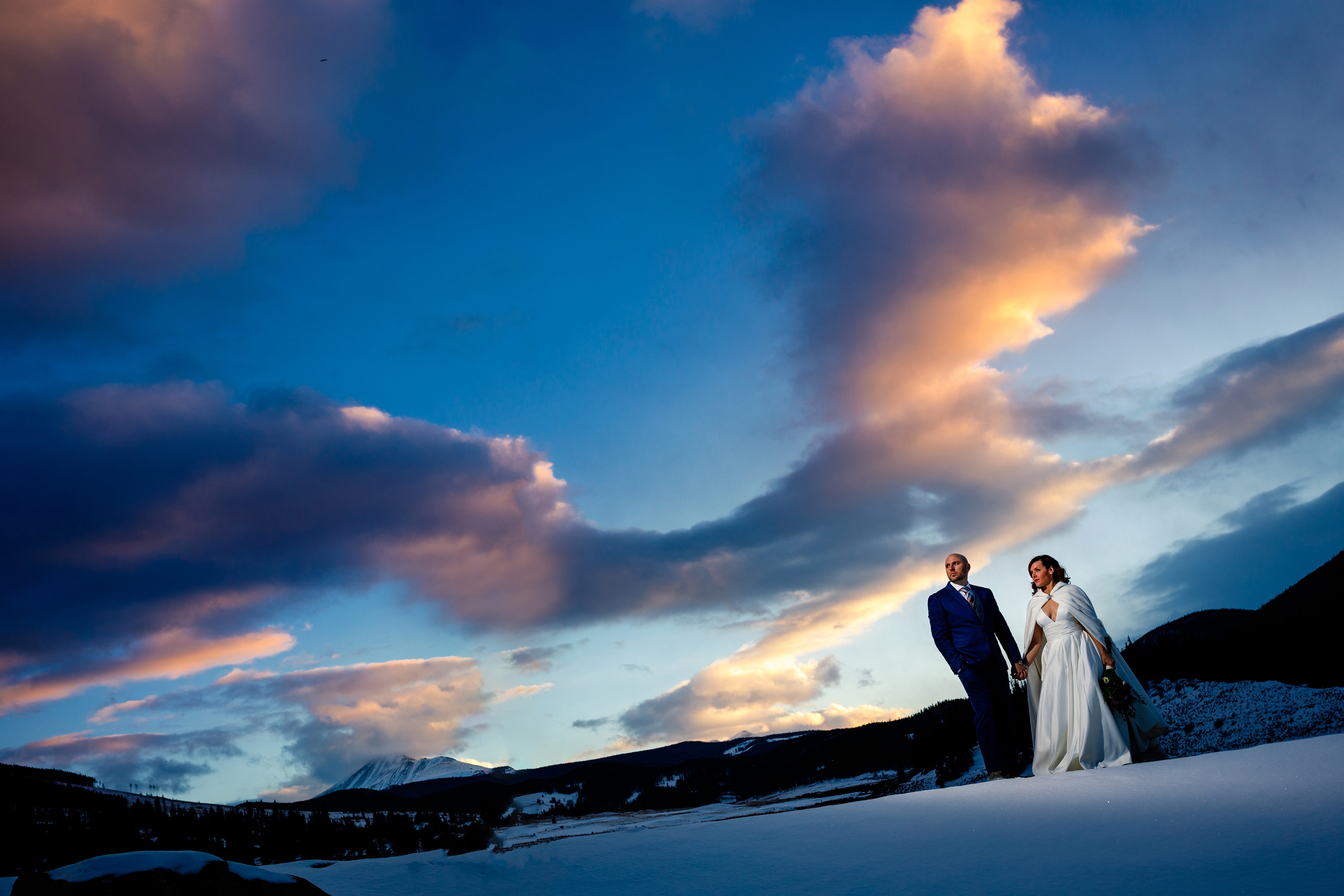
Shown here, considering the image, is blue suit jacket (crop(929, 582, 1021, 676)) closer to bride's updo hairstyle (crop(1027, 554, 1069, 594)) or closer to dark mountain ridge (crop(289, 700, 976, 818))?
bride's updo hairstyle (crop(1027, 554, 1069, 594))

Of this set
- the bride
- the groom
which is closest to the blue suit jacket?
the groom

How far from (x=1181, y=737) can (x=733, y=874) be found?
11.9 meters

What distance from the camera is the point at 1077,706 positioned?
313 inches

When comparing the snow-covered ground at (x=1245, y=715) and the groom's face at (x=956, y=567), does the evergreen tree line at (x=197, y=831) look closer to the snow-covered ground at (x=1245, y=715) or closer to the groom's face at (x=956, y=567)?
the groom's face at (x=956, y=567)

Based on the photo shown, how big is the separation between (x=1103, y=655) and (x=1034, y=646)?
820 mm

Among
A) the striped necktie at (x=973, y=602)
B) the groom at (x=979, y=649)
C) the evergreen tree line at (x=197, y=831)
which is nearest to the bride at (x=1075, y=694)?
the groom at (x=979, y=649)

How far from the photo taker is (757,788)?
34469 millimetres

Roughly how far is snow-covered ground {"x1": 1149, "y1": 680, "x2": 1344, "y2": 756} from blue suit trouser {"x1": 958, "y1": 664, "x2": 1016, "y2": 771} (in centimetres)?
465

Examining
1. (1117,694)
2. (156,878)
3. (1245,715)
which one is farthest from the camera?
(1245,715)

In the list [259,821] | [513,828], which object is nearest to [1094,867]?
A: [513,828]

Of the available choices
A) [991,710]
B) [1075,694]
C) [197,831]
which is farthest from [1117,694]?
[197,831]

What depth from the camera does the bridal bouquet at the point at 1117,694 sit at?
7.77 m

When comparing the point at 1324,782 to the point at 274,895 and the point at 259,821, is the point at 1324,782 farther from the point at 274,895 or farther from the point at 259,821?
the point at 259,821

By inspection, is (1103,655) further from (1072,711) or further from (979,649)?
(979,649)
